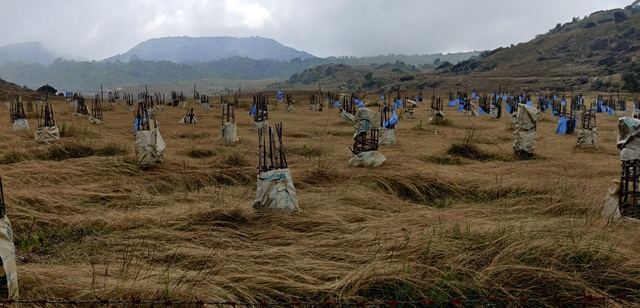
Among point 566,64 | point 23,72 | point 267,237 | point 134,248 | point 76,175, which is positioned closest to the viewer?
point 134,248

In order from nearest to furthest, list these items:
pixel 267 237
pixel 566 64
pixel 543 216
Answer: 1. pixel 267 237
2. pixel 543 216
3. pixel 566 64

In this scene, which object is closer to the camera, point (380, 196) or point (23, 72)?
point (380, 196)

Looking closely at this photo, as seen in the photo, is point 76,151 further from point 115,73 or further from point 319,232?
point 115,73

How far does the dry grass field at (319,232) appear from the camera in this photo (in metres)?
3.61

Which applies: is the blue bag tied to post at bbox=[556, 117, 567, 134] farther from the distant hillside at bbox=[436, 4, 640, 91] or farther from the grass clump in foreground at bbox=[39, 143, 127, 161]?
the distant hillside at bbox=[436, 4, 640, 91]

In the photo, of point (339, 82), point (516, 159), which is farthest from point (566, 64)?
point (516, 159)

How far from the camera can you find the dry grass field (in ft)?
11.8

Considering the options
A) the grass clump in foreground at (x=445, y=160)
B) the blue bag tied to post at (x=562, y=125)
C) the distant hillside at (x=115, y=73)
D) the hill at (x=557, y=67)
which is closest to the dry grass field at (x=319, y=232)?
the grass clump in foreground at (x=445, y=160)

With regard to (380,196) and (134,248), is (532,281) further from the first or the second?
(134,248)

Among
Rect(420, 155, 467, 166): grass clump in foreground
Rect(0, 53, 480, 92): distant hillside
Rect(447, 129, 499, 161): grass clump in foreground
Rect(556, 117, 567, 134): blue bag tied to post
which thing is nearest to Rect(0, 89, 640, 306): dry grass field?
Rect(420, 155, 467, 166): grass clump in foreground

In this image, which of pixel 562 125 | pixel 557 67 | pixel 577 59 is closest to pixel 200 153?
pixel 562 125

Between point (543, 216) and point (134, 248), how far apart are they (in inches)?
194

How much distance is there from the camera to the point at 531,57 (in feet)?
238

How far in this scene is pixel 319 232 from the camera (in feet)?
16.4
